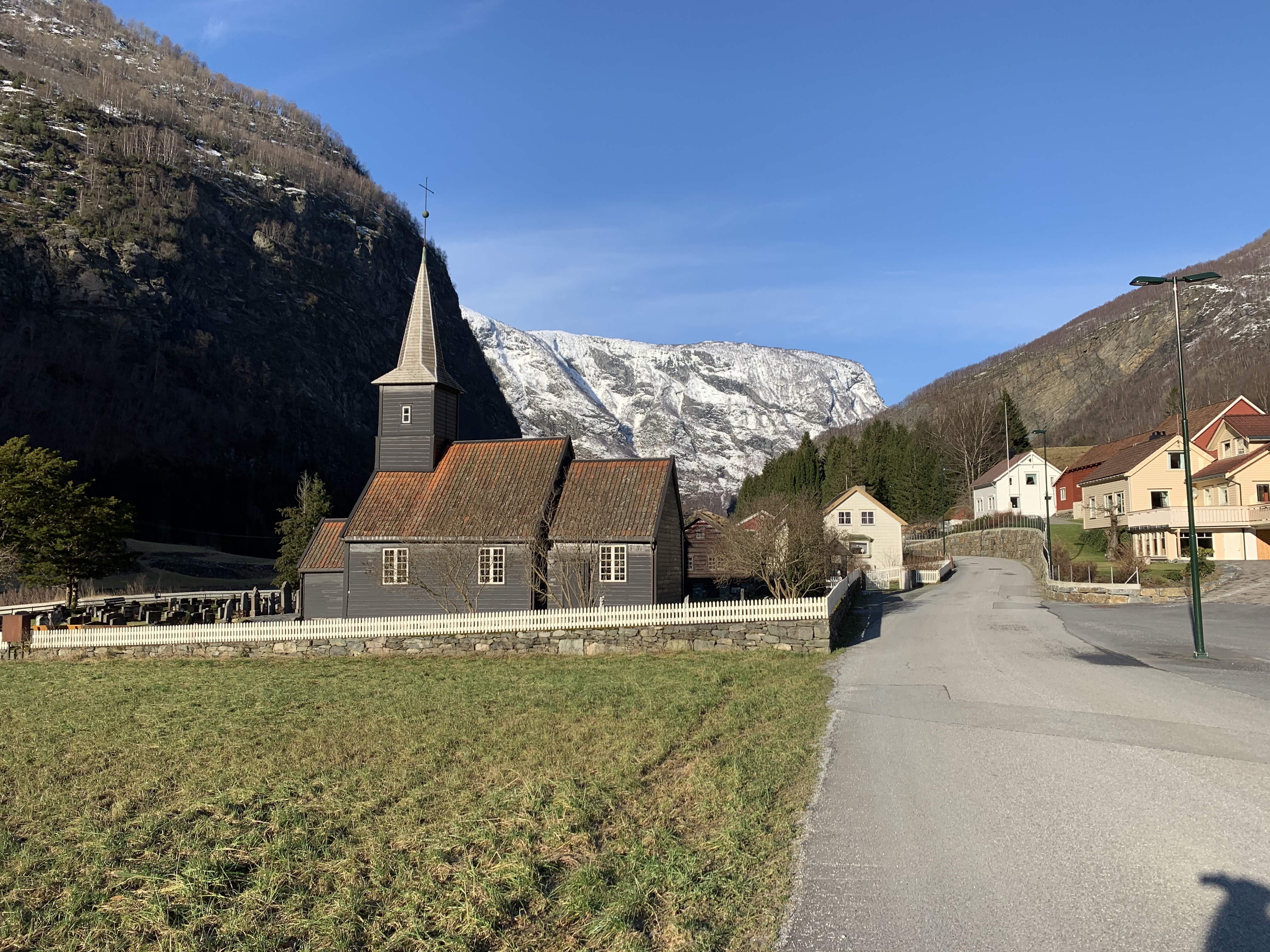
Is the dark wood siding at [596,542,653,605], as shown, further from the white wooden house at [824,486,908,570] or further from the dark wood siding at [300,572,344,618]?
the white wooden house at [824,486,908,570]

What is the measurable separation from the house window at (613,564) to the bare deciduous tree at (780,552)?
15.8 ft

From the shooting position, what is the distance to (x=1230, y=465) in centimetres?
4475

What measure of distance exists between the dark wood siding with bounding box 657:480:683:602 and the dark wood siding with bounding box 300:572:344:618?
565 inches

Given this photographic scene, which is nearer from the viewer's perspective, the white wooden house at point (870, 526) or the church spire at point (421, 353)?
the church spire at point (421, 353)

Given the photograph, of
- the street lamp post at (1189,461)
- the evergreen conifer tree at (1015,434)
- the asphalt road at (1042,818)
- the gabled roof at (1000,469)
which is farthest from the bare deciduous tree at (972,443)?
the asphalt road at (1042,818)

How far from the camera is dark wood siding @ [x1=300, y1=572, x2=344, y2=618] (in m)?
35.9

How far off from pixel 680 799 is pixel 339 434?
107 m

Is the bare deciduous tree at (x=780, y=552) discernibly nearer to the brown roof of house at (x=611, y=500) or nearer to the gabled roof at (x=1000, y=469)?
the brown roof of house at (x=611, y=500)

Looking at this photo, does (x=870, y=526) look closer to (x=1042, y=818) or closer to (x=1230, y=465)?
(x=1230, y=465)

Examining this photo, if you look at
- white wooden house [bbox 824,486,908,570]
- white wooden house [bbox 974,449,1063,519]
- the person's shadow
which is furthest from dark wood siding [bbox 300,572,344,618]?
white wooden house [bbox 974,449,1063,519]

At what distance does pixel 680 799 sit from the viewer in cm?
887

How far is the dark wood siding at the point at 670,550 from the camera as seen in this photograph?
3080 cm

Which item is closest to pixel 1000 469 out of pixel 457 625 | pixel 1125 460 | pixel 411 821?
pixel 1125 460

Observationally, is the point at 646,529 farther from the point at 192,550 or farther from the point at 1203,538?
the point at 192,550
